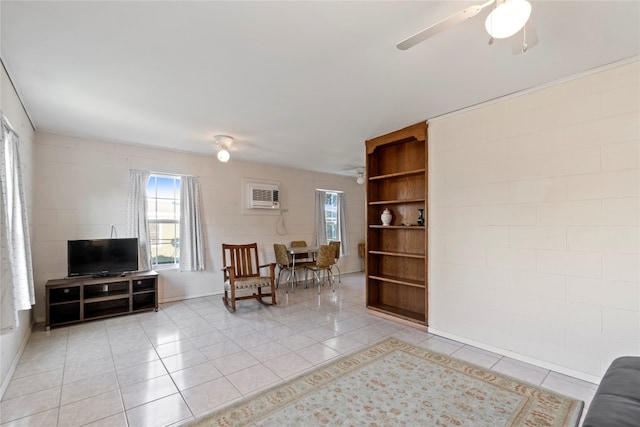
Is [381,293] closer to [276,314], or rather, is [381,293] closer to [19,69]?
[276,314]

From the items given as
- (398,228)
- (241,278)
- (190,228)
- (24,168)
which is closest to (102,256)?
(190,228)

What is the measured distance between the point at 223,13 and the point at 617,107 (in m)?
2.81

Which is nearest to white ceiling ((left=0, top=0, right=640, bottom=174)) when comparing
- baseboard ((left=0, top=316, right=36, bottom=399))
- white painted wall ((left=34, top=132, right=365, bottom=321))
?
white painted wall ((left=34, top=132, right=365, bottom=321))

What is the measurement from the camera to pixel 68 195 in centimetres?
382

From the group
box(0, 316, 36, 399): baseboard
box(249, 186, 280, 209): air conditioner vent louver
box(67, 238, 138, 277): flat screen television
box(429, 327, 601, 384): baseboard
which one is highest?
box(249, 186, 280, 209): air conditioner vent louver

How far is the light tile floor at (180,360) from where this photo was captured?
76.7 inches

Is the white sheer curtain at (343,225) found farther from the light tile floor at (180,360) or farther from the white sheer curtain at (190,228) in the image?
the white sheer curtain at (190,228)

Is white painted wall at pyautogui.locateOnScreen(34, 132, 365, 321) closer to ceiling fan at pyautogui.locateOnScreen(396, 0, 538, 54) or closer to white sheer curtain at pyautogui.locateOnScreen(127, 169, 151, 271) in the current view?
white sheer curtain at pyautogui.locateOnScreen(127, 169, 151, 271)

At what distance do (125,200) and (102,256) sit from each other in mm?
857

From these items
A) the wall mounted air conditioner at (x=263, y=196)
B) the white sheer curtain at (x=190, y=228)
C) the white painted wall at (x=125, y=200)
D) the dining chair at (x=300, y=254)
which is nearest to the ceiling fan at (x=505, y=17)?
the white painted wall at (x=125, y=200)

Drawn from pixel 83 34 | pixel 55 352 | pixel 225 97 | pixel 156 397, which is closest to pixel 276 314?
pixel 156 397

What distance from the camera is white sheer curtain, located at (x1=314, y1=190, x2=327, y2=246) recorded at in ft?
21.3

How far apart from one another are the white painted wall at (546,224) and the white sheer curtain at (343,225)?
12.5 feet

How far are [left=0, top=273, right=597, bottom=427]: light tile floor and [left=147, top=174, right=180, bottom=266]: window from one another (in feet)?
3.03
